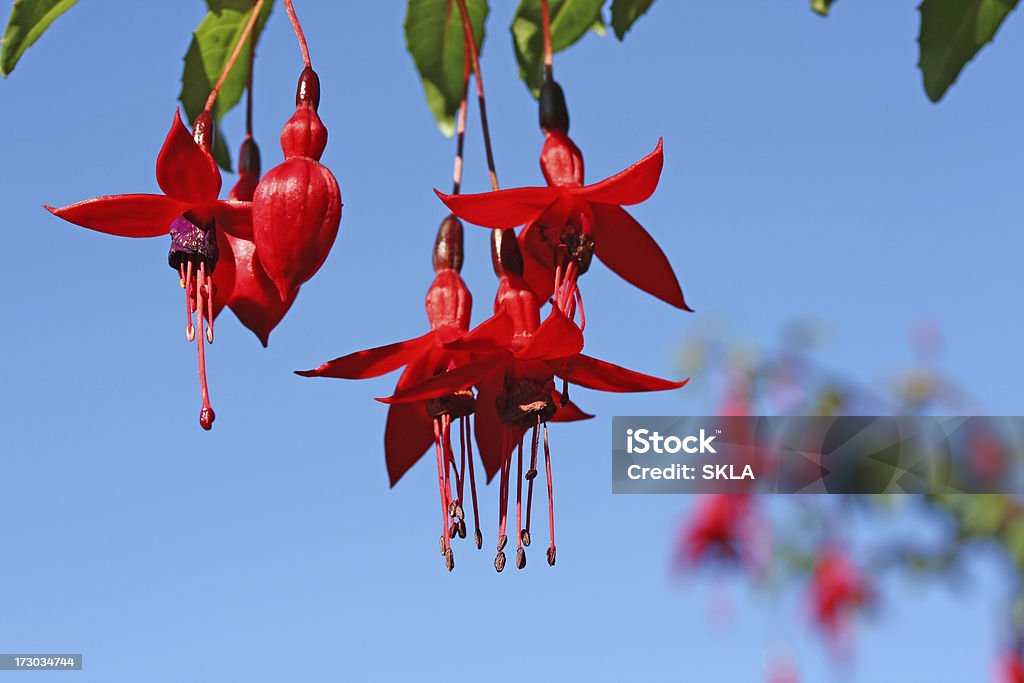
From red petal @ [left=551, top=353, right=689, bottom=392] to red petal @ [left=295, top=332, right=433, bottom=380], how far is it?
0.09 m

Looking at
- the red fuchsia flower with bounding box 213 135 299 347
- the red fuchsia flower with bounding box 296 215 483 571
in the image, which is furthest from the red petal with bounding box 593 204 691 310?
the red fuchsia flower with bounding box 213 135 299 347

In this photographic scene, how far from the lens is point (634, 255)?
74 centimetres

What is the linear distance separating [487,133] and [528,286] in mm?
117

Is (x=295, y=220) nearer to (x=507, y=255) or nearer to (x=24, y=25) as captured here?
(x=507, y=255)

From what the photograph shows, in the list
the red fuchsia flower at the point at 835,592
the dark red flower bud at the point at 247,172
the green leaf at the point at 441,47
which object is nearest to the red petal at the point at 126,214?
the dark red flower bud at the point at 247,172

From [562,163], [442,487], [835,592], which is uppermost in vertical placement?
[562,163]

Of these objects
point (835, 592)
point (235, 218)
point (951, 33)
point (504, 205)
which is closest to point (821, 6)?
point (951, 33)

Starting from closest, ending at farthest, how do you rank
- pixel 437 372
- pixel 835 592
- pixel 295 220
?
pixel 295 220
pixel 437 372
pixel 835 592

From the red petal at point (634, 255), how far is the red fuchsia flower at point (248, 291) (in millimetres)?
207

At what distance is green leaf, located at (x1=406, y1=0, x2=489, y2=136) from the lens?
1.00m

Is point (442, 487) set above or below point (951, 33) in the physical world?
below

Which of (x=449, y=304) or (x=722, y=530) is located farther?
(x=722, y=530)

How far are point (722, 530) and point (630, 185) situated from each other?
6.82ft

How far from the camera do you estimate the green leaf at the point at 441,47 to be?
1.00 m
